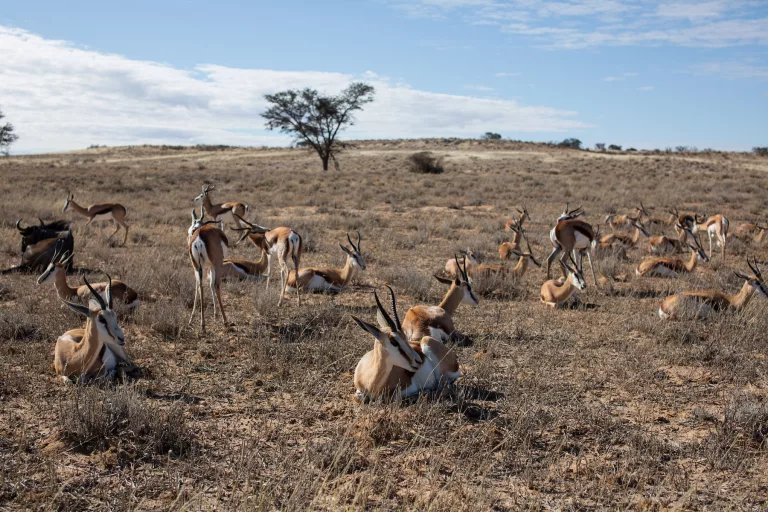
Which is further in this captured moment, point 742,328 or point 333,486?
point 742,328

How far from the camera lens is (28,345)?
608 cm

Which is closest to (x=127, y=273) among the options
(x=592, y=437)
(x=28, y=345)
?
(x=28, y=345)

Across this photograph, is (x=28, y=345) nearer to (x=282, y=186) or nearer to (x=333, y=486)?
(x=333, y=486)

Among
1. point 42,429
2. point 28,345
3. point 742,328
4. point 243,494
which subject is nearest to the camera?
point 243,494

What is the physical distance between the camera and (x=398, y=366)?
494 cm

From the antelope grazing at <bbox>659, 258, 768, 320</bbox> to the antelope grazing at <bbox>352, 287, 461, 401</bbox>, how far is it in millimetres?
3727

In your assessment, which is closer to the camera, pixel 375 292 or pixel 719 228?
pixel 375 292

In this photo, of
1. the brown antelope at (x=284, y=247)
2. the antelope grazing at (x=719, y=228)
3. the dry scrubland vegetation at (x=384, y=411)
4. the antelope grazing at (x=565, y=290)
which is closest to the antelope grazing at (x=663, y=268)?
the dry scrubland vegetation at (x=384, y=411)

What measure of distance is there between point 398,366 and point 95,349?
8.64 feet

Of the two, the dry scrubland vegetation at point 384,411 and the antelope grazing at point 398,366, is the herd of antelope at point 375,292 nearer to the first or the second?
the antelope grazing at point 398,366

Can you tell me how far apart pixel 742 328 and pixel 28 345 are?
769 cm

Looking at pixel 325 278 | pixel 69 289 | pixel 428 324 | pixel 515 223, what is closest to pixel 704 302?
pixel 428 324

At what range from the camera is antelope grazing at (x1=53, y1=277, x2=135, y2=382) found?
508cm

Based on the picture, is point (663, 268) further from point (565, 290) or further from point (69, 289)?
point (69, 289)
